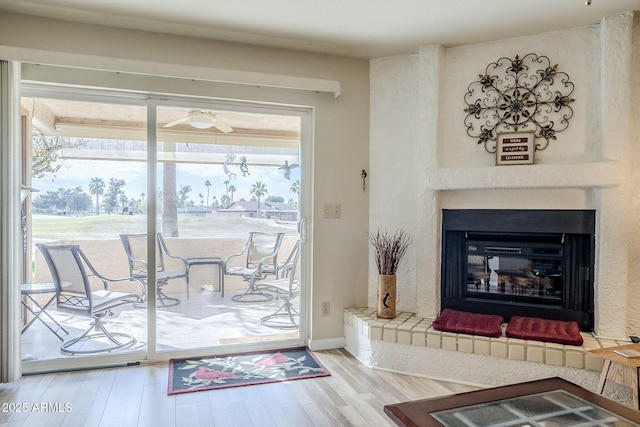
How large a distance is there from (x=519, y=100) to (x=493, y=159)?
0.47 meters

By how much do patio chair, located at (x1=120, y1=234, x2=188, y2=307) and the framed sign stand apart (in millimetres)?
2661

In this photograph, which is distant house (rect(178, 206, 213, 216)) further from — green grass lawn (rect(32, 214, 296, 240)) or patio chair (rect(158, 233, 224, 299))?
patio chair (rect(158, 233, 224, 299))

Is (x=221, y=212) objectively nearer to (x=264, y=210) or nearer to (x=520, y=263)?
(x=264, y=210)

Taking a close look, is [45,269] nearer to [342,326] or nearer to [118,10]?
[118,10]

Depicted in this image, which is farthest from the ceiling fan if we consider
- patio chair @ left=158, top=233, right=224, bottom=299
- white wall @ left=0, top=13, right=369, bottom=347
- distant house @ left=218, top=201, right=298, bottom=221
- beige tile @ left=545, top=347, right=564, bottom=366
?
beige tile @ left=545, top=347, right=564, bottom=366

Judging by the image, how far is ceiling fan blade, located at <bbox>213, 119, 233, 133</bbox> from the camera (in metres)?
3.26

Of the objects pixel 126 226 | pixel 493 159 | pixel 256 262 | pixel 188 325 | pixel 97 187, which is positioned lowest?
pixel 188 325

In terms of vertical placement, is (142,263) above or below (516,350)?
above

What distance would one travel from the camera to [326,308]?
136 inches

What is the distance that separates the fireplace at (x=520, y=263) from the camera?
2910mm

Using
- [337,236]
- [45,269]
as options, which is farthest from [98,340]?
[337,236]

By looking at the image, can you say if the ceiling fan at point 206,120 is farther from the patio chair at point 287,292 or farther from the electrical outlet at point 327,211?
the patio chair at point 287,292

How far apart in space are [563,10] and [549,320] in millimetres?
2102

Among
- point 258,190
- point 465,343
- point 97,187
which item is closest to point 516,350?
point 465,343
